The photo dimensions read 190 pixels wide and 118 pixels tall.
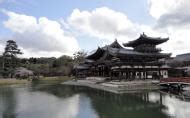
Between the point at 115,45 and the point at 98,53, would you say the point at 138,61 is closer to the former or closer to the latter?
the point at 115,45

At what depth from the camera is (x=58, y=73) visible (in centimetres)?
7800

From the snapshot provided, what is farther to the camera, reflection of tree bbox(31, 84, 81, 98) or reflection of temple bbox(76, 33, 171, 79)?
reflection of temple bbox(76, 33, 171, 79)

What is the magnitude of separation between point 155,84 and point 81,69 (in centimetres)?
3553

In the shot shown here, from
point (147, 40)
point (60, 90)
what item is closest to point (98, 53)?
point (147, 40)

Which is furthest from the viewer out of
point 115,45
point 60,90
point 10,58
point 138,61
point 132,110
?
point 10,58

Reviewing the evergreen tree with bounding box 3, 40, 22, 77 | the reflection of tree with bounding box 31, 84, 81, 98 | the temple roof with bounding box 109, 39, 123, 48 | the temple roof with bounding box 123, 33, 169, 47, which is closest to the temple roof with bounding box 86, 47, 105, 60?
the temple roof with bounding box 109, 39, 123, 48

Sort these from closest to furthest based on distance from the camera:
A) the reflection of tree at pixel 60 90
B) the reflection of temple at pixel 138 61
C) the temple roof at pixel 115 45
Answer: the reflection of tree at pixel 60 90
the reflection of temple at pixel 138 61
the temple roof at pixel 115 45

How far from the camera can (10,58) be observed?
212ft

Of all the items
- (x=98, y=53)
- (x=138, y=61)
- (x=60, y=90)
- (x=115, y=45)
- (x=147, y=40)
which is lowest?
(x=60, y=90)

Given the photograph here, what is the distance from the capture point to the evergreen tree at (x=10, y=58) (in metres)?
63.0

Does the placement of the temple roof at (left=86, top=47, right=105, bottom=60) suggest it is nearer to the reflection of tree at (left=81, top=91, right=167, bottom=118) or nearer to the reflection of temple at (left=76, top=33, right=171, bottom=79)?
the reflection of temple at (left=76, top=33, right=171, bottom=79)

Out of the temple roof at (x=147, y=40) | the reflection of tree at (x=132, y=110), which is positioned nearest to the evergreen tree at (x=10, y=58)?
the temple roof at (x=147, y=40)

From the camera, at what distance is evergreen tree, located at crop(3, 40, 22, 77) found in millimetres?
63034

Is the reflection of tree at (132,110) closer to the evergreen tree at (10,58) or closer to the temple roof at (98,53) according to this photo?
the temple roof at (98,53)
